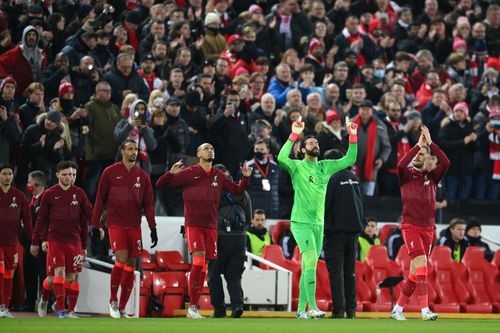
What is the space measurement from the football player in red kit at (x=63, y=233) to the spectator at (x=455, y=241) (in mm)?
7238

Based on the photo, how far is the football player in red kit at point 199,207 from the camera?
17.3m

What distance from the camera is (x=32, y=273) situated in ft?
62.5

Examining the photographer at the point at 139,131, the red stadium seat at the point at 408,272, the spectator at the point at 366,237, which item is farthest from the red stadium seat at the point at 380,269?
the photographer at the point at 139,131

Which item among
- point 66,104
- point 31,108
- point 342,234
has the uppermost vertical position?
point 66,104

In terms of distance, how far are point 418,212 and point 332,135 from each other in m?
5.10

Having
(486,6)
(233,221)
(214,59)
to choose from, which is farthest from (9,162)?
(486,6)

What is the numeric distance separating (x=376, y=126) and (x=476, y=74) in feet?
18.1

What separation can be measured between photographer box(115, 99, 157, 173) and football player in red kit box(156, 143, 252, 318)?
243 cm

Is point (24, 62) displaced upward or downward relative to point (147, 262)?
upward

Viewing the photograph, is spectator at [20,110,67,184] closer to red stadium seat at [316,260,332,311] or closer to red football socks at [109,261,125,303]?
red football socks at [109,261,125,303]

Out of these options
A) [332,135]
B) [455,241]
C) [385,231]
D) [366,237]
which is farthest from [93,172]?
[455,241]

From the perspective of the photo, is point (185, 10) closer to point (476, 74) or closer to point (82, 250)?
point (476, 74)

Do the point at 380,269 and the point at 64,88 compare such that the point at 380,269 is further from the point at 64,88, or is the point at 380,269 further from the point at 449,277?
the point at 64,88

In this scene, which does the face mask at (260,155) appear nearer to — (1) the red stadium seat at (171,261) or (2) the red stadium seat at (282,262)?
(2) the red stadium seat at (282,262)
